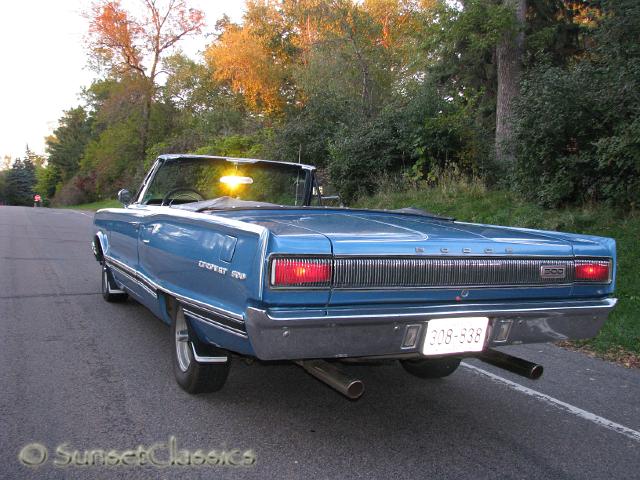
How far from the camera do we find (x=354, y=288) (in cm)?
277

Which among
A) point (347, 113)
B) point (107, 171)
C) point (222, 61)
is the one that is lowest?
point (107, 171)

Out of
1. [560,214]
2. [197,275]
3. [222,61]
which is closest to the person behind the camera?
[197,275]

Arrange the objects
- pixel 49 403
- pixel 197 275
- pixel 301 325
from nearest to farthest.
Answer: pixel 301 325, pixel 197 275, pixel 49 403

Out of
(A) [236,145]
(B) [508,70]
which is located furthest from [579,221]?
(A) [236,145]

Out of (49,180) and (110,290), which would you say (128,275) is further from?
(49,180)

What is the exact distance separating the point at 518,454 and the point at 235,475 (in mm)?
1552

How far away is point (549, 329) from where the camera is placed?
327cm

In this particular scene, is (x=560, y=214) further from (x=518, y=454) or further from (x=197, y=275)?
(x=197, y=275)

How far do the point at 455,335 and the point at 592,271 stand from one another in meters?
1.05

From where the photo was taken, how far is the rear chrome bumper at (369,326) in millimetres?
2645

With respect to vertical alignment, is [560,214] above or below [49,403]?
above

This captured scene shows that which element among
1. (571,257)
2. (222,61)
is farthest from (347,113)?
(571,257)

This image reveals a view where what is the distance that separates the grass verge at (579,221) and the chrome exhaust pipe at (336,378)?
355cm

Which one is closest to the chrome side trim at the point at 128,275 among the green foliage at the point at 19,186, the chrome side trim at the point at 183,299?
the chrome side trim at the point at 183,299
